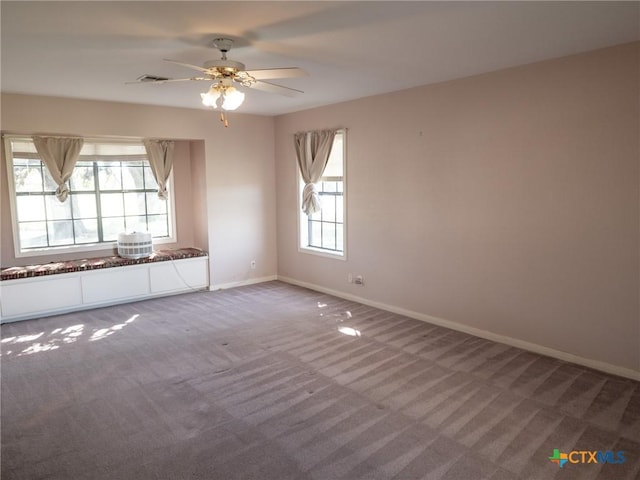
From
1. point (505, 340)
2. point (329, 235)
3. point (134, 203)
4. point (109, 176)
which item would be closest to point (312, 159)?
point (329, 235)

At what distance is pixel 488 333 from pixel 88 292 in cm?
467

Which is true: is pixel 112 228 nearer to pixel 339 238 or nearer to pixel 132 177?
pixel 132 177

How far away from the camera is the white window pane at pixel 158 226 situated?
650 centimetres

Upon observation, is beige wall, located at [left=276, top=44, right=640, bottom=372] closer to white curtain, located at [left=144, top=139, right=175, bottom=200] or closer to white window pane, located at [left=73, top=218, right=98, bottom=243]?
white curtain, located at [left=144, top=139, right=175, bottom=200]

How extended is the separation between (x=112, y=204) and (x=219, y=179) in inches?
58.8

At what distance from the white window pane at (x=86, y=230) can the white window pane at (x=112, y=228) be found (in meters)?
0.11

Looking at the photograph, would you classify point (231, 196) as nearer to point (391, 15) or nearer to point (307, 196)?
point (307, 196)

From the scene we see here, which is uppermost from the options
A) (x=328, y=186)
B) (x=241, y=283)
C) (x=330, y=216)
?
(x=328, y=186)

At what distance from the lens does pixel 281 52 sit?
135 inches

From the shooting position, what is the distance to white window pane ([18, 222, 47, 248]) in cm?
549

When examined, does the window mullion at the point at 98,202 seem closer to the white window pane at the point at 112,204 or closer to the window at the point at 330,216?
the white window pane at the point at 112,204

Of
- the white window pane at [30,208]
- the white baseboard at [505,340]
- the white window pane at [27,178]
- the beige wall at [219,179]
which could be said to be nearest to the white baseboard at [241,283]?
the beige wall at [219,179]

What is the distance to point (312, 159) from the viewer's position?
6.15 meters

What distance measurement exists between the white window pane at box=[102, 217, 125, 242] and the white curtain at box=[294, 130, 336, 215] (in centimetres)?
258
